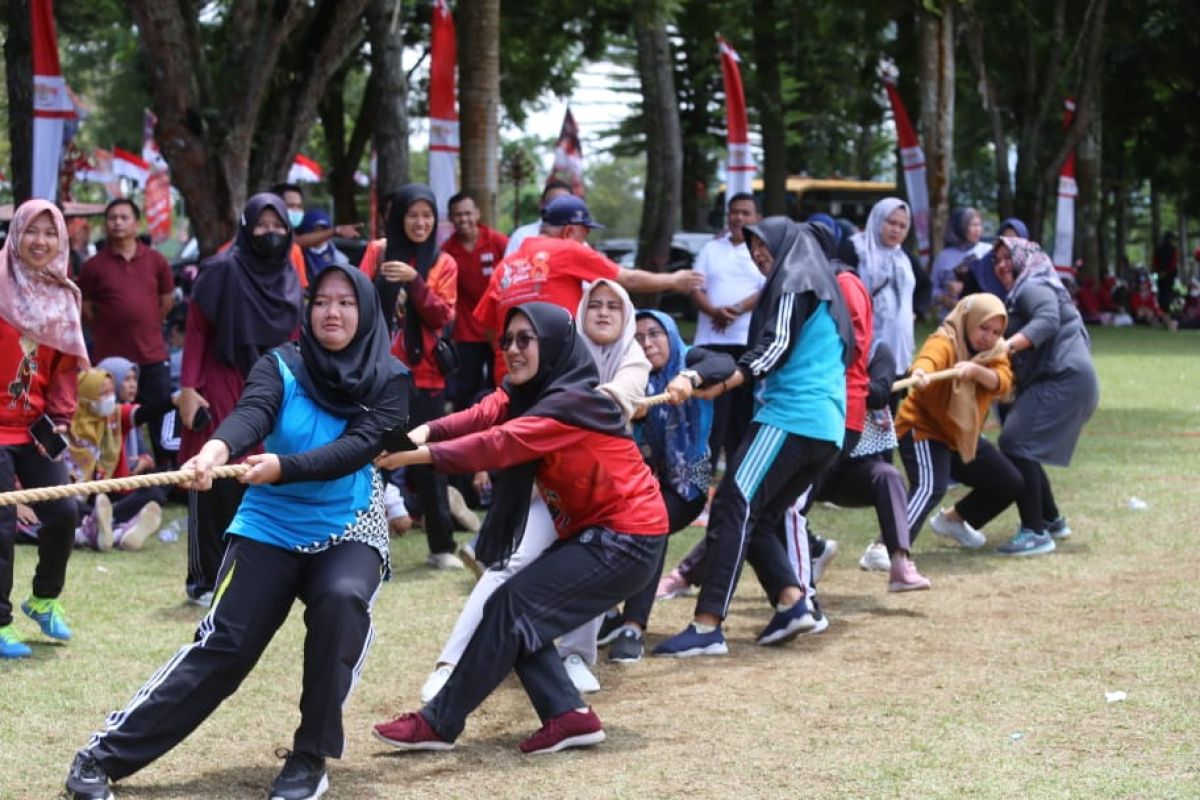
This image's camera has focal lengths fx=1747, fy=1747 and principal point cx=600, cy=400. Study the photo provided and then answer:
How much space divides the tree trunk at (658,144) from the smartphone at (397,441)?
1312 cm

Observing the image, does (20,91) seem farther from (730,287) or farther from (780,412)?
(780,412)

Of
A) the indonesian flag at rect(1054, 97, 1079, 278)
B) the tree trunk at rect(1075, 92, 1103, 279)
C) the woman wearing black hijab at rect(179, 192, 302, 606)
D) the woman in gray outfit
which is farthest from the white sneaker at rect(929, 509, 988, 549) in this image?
the tree trunk at rect(1075, 92, 1103, 279)

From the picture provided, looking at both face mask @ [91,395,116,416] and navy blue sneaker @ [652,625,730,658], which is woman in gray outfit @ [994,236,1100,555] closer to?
navy blue sneaker @ [652,625,730,658]

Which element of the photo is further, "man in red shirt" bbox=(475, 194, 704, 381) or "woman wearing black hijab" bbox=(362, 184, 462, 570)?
"woman wearing black hijab" bbox=(362, 184, 462, 570)

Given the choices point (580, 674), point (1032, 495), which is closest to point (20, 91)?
point (1032, 495)

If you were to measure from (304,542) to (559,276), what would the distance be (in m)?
3.66

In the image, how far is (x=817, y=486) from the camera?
8906 millimetres

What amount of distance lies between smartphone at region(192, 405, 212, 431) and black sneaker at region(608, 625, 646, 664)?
94.8 inches

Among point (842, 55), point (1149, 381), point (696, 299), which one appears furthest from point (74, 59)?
point (696, 299)

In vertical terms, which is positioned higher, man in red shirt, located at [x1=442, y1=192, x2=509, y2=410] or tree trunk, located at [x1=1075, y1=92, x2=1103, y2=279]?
tree trunk, located at [x1=1075, y1=92, x2=1103, y2=279]

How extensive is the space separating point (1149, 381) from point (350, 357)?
16.8 metres

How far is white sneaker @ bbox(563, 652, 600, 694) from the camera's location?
6898 millimetres

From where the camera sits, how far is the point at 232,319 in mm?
8602

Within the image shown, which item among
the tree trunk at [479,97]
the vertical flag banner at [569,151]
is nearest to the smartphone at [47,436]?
the tree trunk at [479,97]
